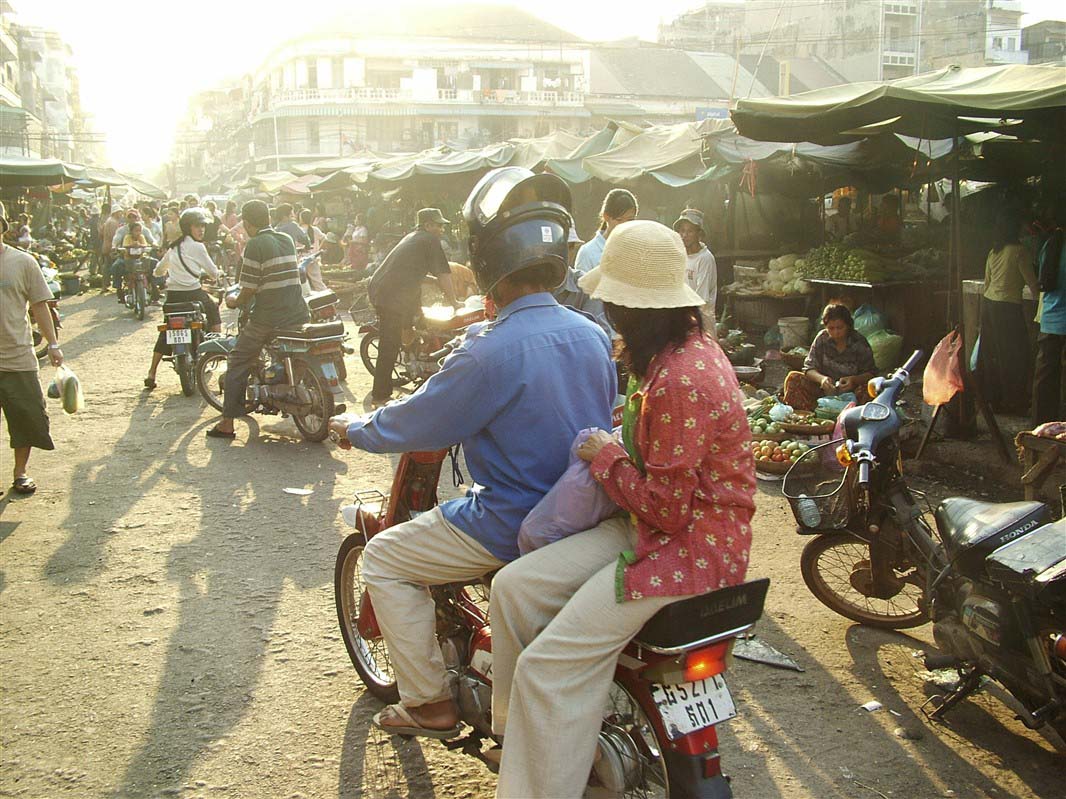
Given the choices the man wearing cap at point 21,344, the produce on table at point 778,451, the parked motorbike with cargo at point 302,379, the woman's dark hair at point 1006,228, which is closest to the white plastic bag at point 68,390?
the man wearing cap at point 21,344

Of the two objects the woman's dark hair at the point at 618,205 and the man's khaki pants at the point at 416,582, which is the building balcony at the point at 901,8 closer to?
the woman's dark hair at the point at 618,205

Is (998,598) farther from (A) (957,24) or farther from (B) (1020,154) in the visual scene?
(A) (957,24)

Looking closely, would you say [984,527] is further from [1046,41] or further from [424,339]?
[1046,41]

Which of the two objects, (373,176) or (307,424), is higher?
(373,176)

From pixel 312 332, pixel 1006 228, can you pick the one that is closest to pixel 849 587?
pixel 1006 228

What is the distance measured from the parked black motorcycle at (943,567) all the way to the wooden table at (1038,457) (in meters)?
0.95

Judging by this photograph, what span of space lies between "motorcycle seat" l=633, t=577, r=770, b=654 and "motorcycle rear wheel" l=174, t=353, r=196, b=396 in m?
8.48

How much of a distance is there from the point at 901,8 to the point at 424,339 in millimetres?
58501

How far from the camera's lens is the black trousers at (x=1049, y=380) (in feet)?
22.9

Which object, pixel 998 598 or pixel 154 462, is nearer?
pixel 998 598

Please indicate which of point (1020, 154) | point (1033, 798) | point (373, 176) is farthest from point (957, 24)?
point (1033, 798)

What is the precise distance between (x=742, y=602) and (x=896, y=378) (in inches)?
89.0

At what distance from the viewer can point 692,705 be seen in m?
2.53

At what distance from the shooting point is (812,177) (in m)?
13.9
